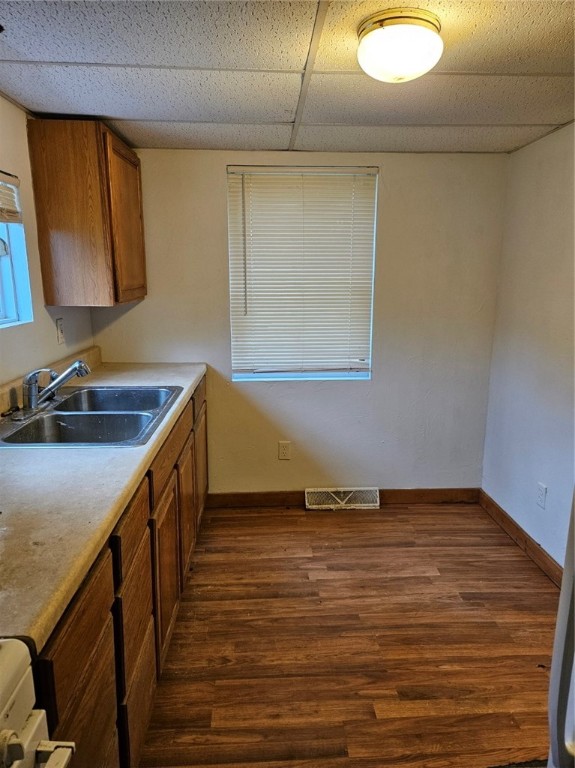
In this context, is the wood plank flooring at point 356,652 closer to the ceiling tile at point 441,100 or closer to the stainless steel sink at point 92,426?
the stainless steel sink at point 92,426

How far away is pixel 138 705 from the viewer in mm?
1431

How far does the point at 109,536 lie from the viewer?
46.9 inches

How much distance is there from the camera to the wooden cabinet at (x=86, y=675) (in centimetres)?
86

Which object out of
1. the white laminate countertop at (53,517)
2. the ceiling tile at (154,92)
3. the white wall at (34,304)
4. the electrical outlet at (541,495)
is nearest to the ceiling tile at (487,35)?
the ceiling tile at (154,92)

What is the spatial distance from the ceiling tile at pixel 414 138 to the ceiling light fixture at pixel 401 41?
932 mm

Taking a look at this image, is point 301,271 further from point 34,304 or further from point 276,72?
point 34,304

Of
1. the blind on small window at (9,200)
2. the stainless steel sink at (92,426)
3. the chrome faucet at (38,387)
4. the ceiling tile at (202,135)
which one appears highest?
the ceiling tile at (202,135)

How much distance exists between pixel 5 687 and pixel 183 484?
147cm

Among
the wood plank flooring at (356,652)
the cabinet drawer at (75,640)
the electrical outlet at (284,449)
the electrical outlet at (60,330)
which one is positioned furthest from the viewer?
the electrical outlet at (284,449)

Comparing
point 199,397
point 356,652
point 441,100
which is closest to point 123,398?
point 199,397

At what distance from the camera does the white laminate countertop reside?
854 millimetres

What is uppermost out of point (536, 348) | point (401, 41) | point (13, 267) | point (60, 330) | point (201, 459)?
point (401, 41)

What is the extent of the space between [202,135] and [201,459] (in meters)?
1.77

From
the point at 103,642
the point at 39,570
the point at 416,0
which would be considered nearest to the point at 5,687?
the point at 39,570
